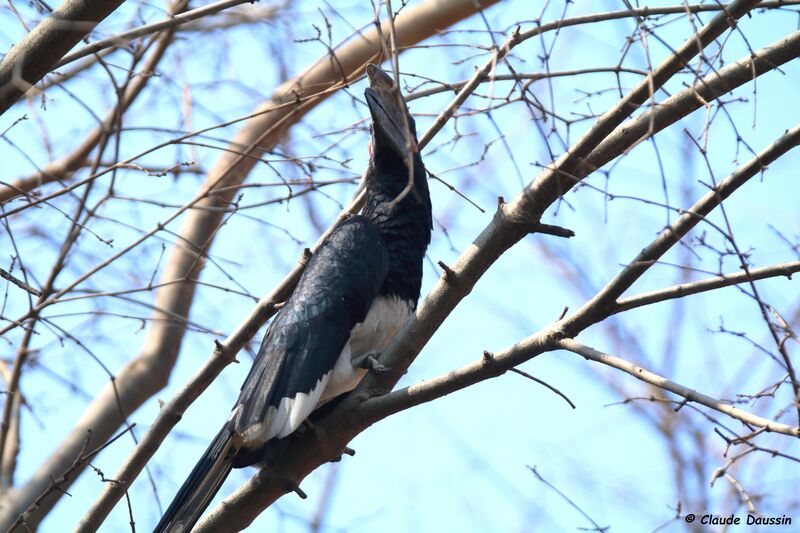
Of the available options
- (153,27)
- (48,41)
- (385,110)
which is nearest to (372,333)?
(385,110)

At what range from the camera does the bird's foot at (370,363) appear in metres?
3.14

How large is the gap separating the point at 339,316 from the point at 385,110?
928 mm

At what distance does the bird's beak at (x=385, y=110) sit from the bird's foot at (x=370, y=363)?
3.03 ft

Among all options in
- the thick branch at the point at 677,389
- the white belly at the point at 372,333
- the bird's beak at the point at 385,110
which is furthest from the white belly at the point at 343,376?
the thick branch at the point at 677,389

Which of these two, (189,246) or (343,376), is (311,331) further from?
(189,246)

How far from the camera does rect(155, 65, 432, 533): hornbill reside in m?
3.25

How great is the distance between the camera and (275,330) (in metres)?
3.63

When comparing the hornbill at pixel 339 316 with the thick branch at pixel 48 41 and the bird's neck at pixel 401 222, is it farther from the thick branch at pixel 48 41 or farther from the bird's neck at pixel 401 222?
the thick branch at pixel 48 41

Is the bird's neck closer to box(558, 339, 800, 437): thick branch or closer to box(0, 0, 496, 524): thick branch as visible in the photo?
box(0, 0, 496, 524): thick branch

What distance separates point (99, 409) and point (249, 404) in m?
1.81

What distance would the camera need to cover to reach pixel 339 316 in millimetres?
3625

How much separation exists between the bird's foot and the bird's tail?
1.90 feet

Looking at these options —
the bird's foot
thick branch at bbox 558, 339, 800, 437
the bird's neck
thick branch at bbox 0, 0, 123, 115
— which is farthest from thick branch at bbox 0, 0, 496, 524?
thick branch at bbox 558, 339, 800, 437

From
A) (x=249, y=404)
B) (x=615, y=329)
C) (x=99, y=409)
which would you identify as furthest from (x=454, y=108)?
(x=615, y=329)
